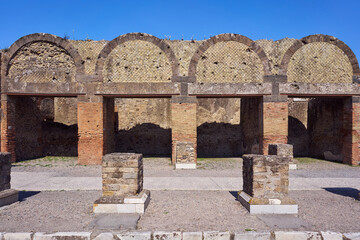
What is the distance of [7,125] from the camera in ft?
30.7

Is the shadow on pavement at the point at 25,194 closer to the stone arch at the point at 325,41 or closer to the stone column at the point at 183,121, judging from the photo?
the stone column at the point at 183,121

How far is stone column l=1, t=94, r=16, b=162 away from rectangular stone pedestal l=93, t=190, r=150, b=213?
25.2 ft

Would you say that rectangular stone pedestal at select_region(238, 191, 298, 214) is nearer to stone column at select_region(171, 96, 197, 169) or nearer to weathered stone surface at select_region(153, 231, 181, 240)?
weathered stone surface at select_region(153, 231, 181, 240)

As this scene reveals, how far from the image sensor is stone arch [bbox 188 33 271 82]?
973 cm

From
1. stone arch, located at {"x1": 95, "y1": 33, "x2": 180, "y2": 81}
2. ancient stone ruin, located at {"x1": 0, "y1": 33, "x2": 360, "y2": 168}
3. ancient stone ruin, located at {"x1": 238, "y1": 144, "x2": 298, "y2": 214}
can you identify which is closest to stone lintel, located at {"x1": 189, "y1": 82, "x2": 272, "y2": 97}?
ancient stone ruin, located at {"x1": 0, "y1": 33, "x2": 360, "y2": 168}

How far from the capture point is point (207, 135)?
45.3ft

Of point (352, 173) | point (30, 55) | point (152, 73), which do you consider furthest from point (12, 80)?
point (352, 173)

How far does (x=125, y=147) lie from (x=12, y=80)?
6461 mm

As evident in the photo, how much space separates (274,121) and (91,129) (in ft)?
25.0

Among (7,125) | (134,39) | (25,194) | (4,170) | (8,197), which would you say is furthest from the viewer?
(134,39)

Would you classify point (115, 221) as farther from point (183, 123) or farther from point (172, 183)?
point (183, 123)

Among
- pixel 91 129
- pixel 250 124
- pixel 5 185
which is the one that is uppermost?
pixel 250 124

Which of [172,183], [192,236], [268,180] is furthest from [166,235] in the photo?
[172,183]

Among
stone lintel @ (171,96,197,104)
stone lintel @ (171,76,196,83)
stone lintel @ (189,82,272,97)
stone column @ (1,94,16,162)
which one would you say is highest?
stone lintel @ (171,76,196,83)
